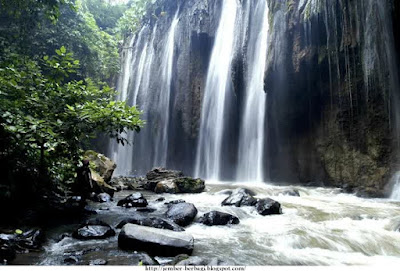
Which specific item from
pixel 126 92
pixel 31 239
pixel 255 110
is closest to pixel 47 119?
pixel 31 239

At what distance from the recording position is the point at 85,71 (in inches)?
779

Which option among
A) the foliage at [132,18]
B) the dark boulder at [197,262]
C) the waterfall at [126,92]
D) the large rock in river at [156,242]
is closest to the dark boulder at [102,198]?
the large rock in river at [156,242]

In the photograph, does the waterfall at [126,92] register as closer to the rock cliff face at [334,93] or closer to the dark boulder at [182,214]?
the rock cliff face at [334,93]

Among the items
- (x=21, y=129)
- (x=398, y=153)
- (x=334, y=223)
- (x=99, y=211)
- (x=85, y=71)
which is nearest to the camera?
(x=21, y=129)

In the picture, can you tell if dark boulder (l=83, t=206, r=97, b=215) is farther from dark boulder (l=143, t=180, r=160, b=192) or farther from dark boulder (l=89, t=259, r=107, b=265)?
dark boulder (l=143, t=180, r=160, b=192)

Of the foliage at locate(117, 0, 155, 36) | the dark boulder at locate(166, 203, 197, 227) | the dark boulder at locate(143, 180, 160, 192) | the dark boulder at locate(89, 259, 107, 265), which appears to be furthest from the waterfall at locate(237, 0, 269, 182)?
the foliage at locate(117, 0, 155, 36)

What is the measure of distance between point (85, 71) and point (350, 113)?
18131mm

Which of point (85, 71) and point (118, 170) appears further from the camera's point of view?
point (118, 170)

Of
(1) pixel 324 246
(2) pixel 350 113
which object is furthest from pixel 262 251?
(2) pixel 350 113

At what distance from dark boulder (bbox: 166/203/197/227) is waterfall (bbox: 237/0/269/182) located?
10.2 m

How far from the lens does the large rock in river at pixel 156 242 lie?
4.09 metres

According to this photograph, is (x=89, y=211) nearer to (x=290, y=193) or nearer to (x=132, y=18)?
(x=290, y=193)

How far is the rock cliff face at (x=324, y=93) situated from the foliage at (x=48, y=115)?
1010 cm

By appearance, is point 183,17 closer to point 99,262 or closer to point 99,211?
point 99,211
